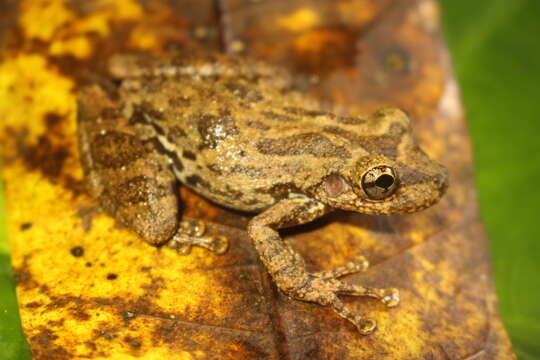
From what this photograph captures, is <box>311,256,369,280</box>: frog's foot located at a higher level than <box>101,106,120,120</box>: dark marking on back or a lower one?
lower

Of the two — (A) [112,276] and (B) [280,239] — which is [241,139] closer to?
(B) [280,239]

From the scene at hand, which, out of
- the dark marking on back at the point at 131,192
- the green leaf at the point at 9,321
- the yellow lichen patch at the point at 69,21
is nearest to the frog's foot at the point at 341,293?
the dark marking on back at the point at 131,192

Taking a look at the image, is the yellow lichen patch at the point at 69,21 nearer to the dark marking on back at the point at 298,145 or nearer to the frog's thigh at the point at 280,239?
the dark marking on back at the point at 298,145

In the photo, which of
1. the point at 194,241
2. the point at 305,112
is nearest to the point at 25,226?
the point at 194,241

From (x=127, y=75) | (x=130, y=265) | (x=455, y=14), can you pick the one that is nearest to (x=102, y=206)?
(x=130, y=265)

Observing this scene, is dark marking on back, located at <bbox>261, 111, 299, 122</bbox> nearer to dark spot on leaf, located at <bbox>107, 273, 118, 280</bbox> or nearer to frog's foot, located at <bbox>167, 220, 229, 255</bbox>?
frog's foot, located at <bbox>167, 220, 229, 255</bbox>

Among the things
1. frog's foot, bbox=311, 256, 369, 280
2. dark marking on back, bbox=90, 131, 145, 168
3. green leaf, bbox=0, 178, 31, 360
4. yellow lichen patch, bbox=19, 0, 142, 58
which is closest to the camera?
green leaf, bbox=0, 178, 31, 360

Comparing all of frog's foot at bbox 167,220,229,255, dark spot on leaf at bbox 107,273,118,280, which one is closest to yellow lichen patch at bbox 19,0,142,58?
frog's foot at bbox 167,220,229,255
